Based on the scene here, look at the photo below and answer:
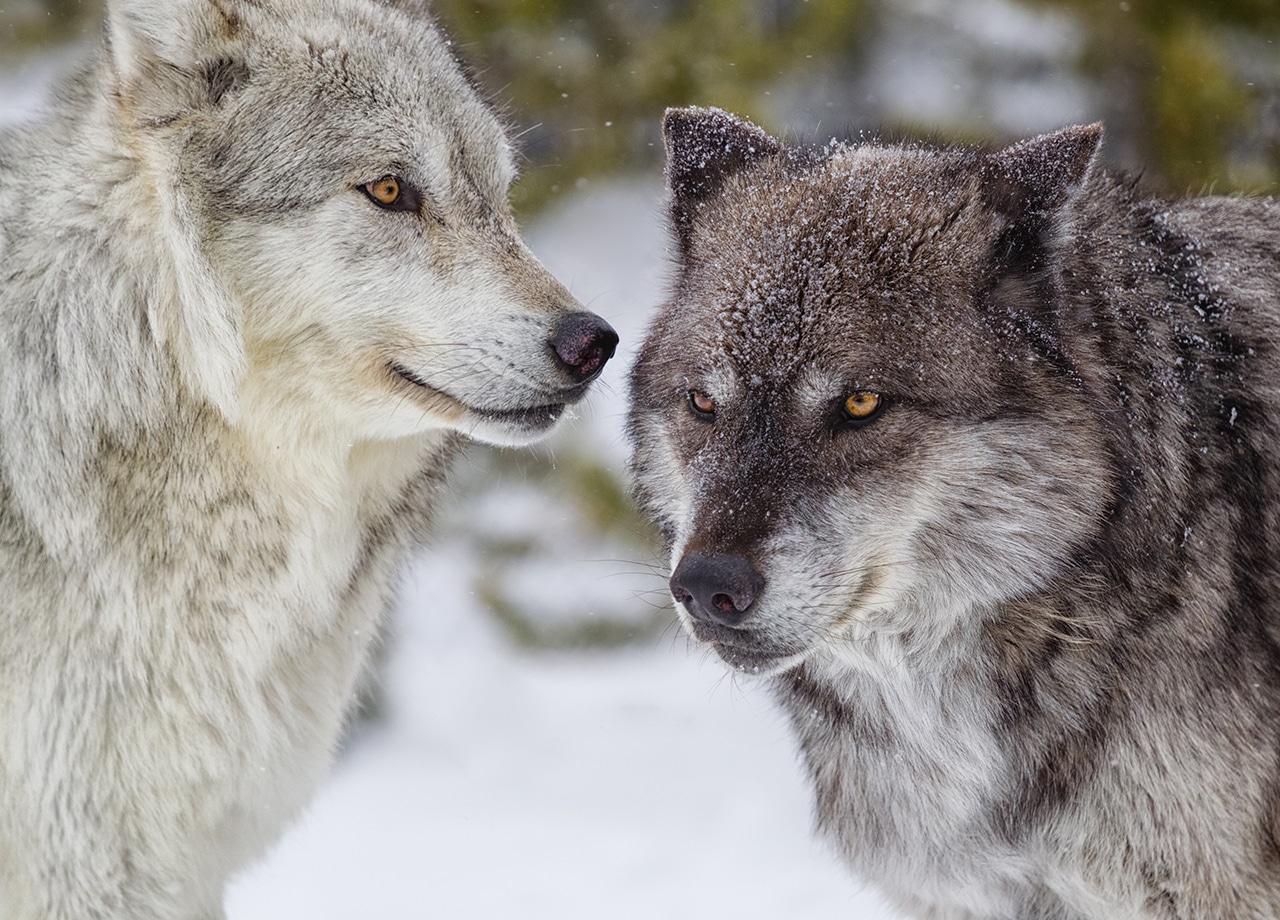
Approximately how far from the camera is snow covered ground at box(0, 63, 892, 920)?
17.2ft

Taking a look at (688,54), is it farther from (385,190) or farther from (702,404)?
(702,404)

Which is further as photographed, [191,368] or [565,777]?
[565,777]

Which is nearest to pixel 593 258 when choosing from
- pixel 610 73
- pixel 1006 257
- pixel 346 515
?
pixel 610 73

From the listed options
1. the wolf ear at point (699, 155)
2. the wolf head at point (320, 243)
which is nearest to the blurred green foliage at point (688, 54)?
the wolf ear at point (699, 155)

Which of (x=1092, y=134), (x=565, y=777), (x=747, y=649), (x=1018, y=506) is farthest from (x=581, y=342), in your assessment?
(x=565, y=777)

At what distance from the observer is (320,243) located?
9.95 feet

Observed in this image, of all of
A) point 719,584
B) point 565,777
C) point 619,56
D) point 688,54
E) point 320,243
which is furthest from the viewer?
point 619,56

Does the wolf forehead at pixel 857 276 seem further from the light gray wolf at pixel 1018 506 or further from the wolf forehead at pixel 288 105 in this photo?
the wolf forehead at pixel 288 105

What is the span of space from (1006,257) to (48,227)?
2.29m

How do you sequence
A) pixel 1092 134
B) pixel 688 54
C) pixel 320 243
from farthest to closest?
1. pixel 688 54
2. pixel 320 243
3. pixel 1092 134

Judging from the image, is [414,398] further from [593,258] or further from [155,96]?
[593,258]

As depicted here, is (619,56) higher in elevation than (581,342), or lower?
lower

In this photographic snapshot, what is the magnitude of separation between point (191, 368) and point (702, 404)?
4.12ft

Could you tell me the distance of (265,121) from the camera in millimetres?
3033
